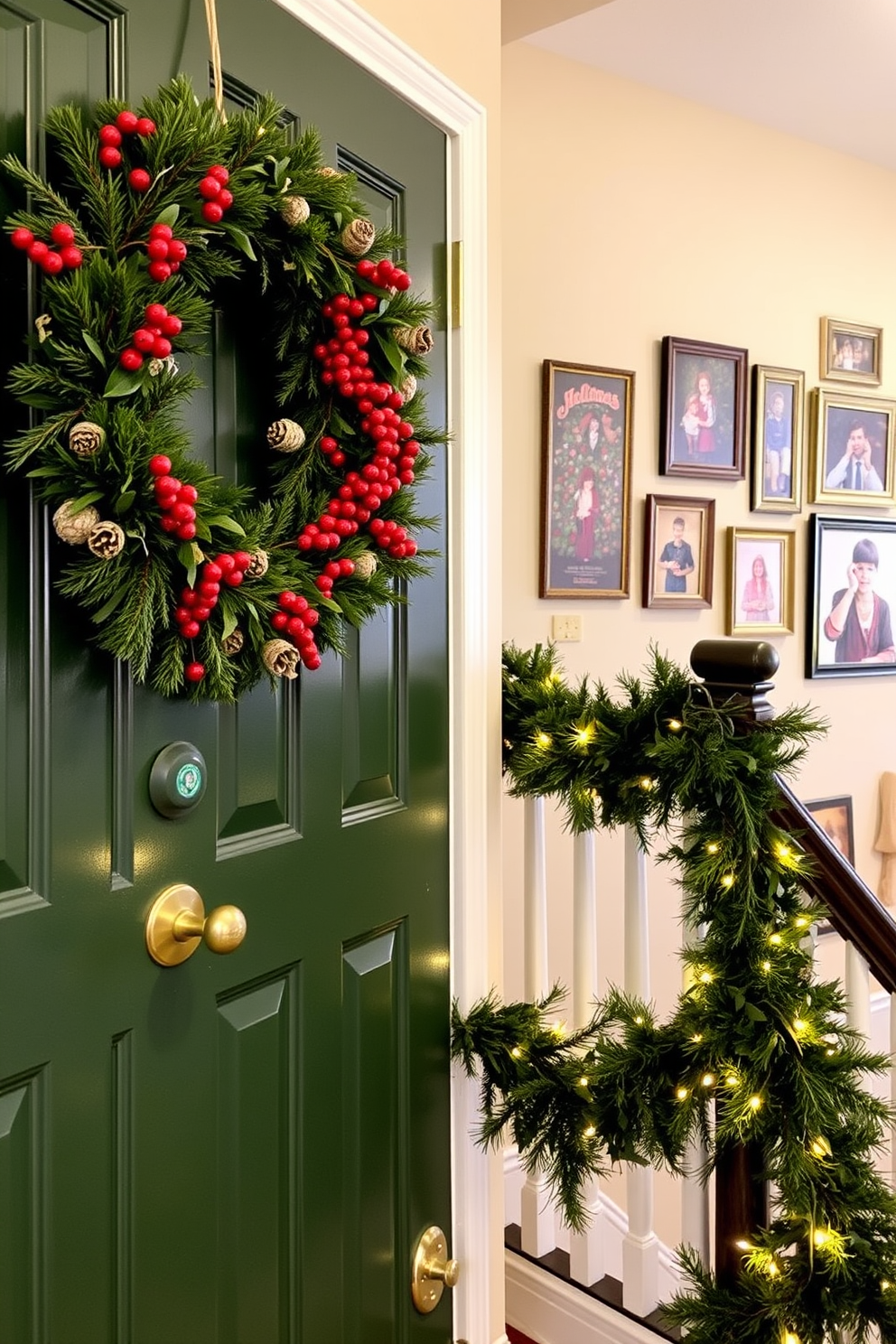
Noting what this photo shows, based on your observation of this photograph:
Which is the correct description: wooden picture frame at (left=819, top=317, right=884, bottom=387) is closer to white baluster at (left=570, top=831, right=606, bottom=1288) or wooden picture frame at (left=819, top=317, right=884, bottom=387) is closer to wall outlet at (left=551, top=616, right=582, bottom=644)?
wall outlet at (left=551, top=616, right=582, bottom=644)

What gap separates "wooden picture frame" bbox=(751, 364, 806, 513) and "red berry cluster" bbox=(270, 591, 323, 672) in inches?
103

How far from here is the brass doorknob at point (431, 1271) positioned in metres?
1.43

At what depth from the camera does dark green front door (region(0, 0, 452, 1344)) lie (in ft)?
2.94

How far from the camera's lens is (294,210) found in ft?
3.29

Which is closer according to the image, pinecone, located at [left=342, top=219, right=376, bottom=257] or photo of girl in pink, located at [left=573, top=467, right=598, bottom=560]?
pinecone, located at [left=342, top=219, right=376, bottom=257]

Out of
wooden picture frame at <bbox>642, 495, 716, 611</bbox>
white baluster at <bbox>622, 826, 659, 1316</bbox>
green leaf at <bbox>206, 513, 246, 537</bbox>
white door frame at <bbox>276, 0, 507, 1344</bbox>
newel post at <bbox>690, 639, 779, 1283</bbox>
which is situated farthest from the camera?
wooden picture frame at <bbox>642, 495, 716, 611</bbox>

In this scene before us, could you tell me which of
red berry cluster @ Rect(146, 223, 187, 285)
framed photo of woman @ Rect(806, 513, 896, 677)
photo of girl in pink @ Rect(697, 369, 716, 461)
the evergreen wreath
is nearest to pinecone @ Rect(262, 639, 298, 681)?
the evergreen wreath

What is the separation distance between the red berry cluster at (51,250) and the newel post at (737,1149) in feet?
3.10

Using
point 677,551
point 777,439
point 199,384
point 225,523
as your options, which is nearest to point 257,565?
point 225,523

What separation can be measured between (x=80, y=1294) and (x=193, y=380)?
823 millimetres

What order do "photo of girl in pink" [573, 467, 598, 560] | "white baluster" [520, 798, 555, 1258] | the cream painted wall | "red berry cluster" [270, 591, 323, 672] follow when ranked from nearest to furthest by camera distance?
1. "red berry cluster" [270, 591, 323, 672]
2. "white baluster" [520, 798, 555, 1258]
3. the cream painted wall
4. "photo of girl in pink" [573, 467, 598, 560]

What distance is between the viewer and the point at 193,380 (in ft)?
3.01

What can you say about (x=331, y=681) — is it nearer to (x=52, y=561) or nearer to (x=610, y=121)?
(x=52, y=561)

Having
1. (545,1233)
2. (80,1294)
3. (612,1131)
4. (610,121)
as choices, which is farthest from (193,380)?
(610,121)
